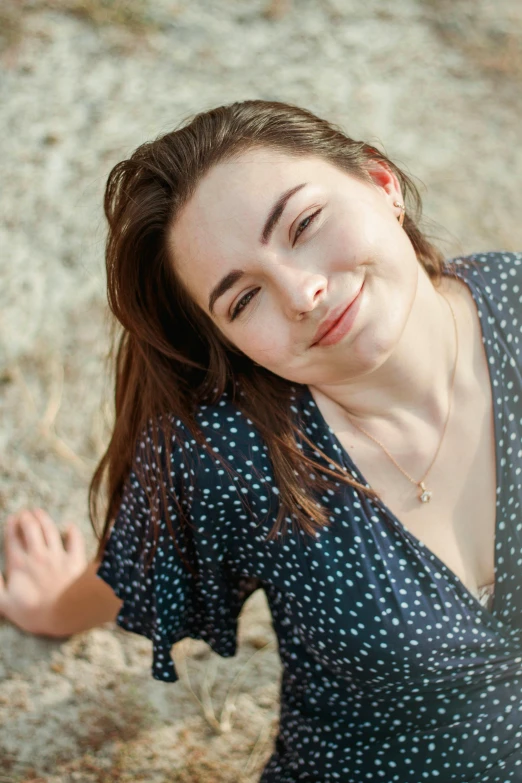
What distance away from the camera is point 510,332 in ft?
5.90

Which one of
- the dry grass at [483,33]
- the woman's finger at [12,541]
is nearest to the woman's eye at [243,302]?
the woman's finger at [12,541]

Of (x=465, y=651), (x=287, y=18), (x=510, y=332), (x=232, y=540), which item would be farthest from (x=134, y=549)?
(x=287, y=18)

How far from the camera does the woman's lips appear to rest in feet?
4.93

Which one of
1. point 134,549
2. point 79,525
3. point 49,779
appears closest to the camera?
point 134,549

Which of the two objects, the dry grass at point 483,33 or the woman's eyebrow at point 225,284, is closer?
the woman's eyebrow at point 225,284

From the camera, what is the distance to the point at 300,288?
4.85 feet

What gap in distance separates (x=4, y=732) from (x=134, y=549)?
2.62 feet

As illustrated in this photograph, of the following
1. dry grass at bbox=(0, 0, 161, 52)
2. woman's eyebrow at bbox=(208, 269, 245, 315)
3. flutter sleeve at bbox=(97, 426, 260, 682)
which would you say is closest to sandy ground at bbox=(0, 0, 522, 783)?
dry grass at bbox=(0, 0, 161, 52)

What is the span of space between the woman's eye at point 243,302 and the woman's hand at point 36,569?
44.0 inches

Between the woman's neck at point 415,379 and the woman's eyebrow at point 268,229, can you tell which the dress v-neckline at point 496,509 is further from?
the woman's eyebrow at point 268,229

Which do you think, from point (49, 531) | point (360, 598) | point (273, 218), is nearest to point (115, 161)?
point (49, 531)

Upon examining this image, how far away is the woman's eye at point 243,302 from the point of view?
5.11ft

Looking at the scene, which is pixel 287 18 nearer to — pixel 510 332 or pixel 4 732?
pixel 510 332

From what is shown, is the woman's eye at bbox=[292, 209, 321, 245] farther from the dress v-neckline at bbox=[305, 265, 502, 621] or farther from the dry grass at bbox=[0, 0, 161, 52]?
the dry grass at bbox=[0, 0, 161, 52]
